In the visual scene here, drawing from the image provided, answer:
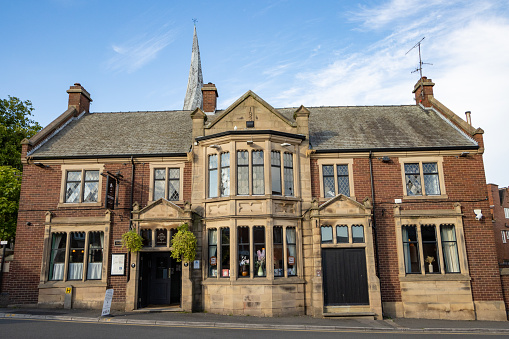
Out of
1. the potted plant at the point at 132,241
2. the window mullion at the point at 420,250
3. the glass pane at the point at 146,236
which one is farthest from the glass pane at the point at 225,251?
the window mullion at the point at 420,250

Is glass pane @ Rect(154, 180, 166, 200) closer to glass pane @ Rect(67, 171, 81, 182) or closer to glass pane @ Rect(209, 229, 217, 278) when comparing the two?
glass pane @ Rect(209, 229, 217, 278)

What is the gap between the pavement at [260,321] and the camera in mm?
13430

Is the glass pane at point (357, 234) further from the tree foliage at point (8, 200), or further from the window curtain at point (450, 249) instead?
the tree foliage at point (8, 200)

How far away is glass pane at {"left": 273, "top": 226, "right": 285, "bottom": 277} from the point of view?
1605 centimetres

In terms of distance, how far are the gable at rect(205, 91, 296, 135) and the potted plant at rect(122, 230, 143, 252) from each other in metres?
5.55

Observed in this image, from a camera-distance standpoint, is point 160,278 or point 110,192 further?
point 160,278

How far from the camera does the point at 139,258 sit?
1680 centimetres

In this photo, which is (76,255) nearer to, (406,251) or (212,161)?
(212,161)

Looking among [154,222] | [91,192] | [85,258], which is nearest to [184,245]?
[154,222]

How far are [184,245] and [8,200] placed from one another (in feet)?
41.9

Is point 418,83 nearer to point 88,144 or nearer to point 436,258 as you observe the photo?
point 436,258

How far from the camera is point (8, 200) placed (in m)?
21.7

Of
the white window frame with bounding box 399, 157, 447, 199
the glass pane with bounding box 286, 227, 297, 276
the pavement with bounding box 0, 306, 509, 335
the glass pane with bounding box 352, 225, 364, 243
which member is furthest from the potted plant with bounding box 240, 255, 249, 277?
the white window frame with bounding box 399, 157, 447, 199

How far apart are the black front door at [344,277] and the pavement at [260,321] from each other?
3.02 feet
